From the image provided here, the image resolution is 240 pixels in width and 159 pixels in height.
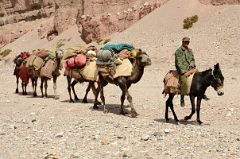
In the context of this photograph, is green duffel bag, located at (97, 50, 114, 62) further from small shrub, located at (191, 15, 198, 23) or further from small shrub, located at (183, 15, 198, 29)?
small shrub, located at (191, 15, 198, 23)

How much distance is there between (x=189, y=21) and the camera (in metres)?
33.3

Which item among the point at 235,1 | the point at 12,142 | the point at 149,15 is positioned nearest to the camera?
the point at 12,142

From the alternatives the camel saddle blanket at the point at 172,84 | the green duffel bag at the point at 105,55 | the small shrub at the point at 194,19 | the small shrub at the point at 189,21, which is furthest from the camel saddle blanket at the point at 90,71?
the small shrub at the point at 194,19

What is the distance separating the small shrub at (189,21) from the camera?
3309cm

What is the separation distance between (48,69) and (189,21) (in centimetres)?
1753

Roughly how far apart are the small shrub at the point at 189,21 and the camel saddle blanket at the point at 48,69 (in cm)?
1685

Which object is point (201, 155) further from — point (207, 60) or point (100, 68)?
point (207, 60)

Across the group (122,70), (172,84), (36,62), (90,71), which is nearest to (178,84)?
(172,84)

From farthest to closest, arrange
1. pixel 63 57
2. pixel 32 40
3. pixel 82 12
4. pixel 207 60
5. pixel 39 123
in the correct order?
1. pixel 32 40
2. pixel 82 12
3. pixel 207 60
4. pixel 63 57
5. pixel 39 123

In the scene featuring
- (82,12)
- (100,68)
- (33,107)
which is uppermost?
(82,12)

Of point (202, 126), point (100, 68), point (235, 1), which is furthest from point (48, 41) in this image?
point (202, 126)

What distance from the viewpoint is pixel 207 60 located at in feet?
87.6

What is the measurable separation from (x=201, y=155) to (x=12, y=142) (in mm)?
3685

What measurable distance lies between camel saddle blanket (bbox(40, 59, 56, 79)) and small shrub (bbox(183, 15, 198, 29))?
16.9m
